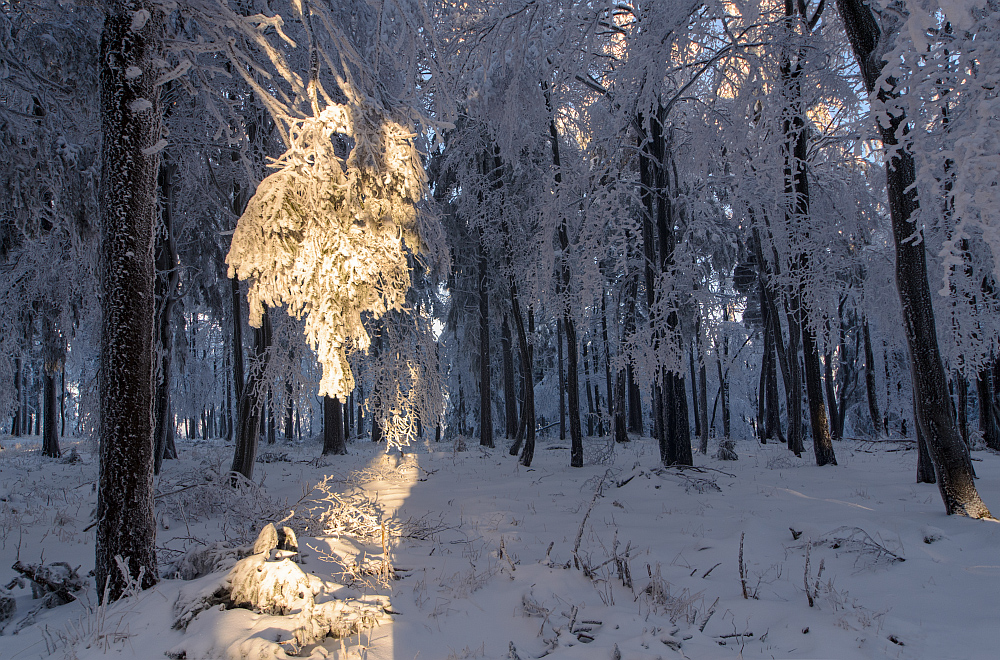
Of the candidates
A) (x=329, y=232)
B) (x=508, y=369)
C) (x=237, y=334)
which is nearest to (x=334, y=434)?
(x=508, y=369)

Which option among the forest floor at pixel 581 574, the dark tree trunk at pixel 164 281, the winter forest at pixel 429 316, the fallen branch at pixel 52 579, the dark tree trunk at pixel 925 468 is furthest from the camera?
the dark tree trunk at pixel 164 281

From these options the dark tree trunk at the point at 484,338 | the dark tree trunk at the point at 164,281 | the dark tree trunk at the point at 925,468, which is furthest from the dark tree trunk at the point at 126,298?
the dark tree trunk at the point at 484,338

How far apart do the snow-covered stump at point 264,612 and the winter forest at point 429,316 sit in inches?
0.9

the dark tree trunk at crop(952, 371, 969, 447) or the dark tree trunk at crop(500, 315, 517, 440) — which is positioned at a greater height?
the dark tree trunk at crop(500, 315, 517, 440)

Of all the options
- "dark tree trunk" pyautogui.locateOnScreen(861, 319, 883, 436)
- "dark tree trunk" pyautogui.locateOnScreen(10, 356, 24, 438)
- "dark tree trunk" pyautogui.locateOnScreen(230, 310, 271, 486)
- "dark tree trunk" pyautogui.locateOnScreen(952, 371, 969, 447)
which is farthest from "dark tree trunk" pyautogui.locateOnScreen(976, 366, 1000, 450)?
"dark tree trunk" pyautogui.locateOnScreen(10, 356, 24, 438)

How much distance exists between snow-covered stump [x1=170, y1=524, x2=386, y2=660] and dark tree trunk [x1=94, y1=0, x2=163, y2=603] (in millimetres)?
717

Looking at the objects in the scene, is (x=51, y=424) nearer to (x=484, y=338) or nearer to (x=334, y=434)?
(x=334, y=434)

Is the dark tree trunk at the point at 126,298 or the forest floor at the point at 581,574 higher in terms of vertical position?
the dark tree trunk at the point at 126,298

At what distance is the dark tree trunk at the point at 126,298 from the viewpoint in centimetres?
382

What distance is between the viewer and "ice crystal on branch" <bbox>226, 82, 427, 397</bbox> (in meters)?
3.65

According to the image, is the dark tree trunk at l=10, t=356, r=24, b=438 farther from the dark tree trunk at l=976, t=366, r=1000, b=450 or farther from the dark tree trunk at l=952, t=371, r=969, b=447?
the dark tree trunk at l=976, t=366, r=1000, b=450

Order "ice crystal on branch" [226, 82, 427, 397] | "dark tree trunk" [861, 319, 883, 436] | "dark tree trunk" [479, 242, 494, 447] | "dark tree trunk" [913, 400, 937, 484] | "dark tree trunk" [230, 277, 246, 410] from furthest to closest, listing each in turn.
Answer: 1. "dark tree trunk" [861, 319, 883, 436]
2. "dark tree trunk" [479, 242, 494, 447]
3. "dark tree trunk" [230, 277, 246, 410]
4. "dark tree trunk" [913, 400, 937, 484]
5. "ice crystal on branch" [226, 82, 427, 397]

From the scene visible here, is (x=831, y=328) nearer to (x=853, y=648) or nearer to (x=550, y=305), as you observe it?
(x=550, y=305)

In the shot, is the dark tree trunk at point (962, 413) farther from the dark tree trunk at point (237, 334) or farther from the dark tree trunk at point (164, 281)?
the dark tree trunk at point (164, 281)
